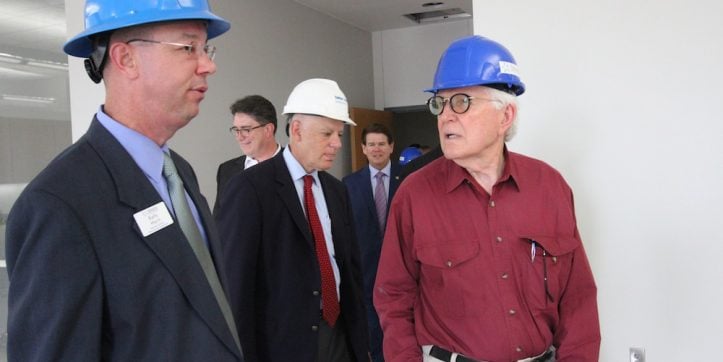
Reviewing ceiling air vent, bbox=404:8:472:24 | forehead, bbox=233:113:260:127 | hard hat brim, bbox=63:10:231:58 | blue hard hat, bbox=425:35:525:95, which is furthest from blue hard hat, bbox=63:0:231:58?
ceiling air vent, bbox=404:8:472:24

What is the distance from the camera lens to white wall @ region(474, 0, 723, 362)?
6.81ft

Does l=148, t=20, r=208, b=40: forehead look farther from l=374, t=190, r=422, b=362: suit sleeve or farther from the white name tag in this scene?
l=374, t=190, r=422, b=362: suit sleeve

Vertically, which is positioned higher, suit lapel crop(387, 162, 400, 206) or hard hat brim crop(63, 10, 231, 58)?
hard hat brim crop(63, 10, 231, 58)

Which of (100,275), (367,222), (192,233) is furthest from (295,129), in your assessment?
(367,222)

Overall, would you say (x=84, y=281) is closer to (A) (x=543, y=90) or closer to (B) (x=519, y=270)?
(B) (x=519, y=270)

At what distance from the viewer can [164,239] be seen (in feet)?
3.78

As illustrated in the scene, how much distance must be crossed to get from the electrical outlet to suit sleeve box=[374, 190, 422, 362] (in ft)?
2.91

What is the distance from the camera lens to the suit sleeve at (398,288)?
183 centimetres

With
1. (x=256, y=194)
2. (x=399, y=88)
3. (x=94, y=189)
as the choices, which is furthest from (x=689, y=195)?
(x=399, y=88)

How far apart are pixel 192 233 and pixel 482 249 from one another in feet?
2.85

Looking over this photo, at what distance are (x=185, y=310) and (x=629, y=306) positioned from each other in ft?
5.54

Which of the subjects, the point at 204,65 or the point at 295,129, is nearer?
the point at 204,65

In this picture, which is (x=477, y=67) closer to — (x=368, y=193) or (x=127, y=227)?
(x=127, y=227)

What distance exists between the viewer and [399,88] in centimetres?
780
